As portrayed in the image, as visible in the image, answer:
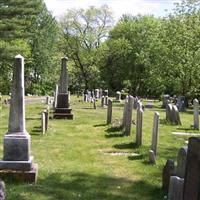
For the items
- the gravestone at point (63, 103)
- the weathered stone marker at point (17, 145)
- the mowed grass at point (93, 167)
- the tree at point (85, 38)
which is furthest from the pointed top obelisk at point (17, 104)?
the tree at point (85, 38)

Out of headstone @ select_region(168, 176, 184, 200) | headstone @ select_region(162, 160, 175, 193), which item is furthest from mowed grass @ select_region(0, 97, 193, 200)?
headstone @ select_region(168, 176, 184, 200)

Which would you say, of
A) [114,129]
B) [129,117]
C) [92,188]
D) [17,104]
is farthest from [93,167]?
[114,129]

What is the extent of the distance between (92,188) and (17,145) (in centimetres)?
167

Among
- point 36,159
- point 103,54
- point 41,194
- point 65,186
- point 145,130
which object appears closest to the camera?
point 41,194

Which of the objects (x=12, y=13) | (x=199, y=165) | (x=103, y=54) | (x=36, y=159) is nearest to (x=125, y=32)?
(x=103, y=54)

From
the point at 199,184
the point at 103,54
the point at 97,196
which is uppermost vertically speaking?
the point at 103,54

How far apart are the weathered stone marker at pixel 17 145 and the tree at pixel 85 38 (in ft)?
190

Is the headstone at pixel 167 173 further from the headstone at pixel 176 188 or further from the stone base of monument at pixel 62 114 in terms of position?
the stone base of monument at pixel 62 114

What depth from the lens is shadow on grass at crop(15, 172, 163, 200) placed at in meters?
8.74

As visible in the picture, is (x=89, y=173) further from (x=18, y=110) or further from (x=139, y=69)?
(x=139, y=69)

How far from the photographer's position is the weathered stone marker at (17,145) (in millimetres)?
9523

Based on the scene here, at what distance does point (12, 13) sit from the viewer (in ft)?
142

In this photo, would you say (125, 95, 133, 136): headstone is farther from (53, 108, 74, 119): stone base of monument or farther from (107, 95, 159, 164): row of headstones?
(53, 108, 74, 119): stone base of monument

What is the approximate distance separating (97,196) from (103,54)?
63336 millimetres
